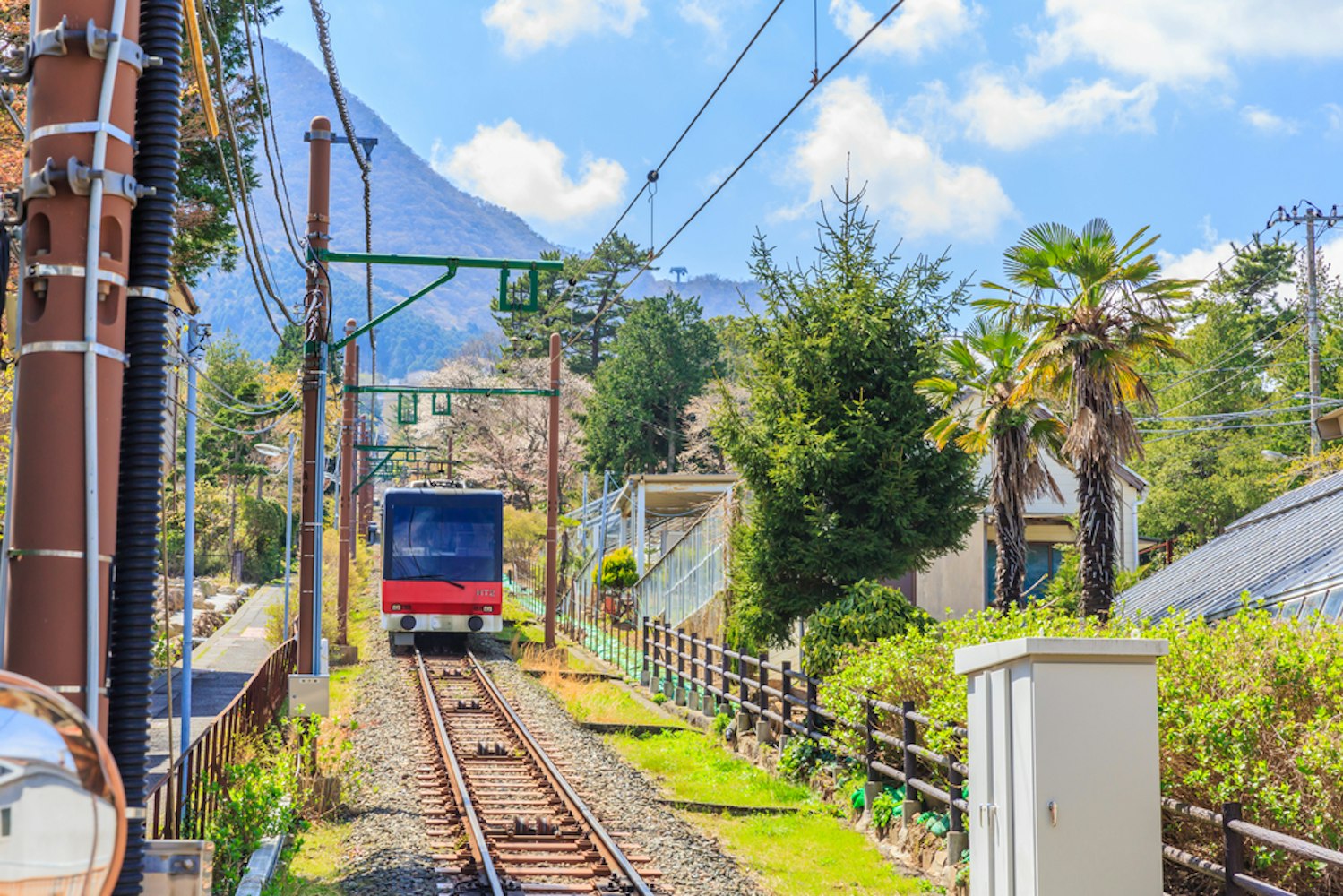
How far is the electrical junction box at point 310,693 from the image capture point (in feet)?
43.0

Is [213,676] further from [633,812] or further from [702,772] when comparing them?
[633,812]

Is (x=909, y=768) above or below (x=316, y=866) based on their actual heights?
above

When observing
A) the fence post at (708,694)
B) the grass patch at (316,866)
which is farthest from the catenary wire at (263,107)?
the fence post at (708,694)

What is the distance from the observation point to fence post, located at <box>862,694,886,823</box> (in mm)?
12094

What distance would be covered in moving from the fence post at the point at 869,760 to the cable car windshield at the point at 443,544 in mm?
17252

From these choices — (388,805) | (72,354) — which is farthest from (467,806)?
(72,354)

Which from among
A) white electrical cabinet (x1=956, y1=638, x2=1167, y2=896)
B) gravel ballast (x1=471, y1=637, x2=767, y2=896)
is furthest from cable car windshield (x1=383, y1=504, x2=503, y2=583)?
white electrical cabinet (x1=956, y1=638, x2=1167, y2=896)

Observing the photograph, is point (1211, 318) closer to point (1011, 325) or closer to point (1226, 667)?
point (1011, 325)

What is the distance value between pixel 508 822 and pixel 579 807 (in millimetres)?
717

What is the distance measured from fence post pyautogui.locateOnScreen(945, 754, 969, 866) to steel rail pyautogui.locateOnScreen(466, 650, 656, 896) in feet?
Answer: 7.53

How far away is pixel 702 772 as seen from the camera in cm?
1555

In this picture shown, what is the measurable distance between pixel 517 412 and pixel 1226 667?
59587 mm

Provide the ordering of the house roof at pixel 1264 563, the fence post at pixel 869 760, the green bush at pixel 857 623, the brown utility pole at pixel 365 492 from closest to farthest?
the fence post at pixel 869 760, the house roof at pixel 1264 563, the green bush at pixel 857 623, the brown utility pole at pixel 365 492

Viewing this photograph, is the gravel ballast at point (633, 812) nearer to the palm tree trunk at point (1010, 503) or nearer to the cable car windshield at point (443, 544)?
the palm tree trunk at point (1010, 503)
